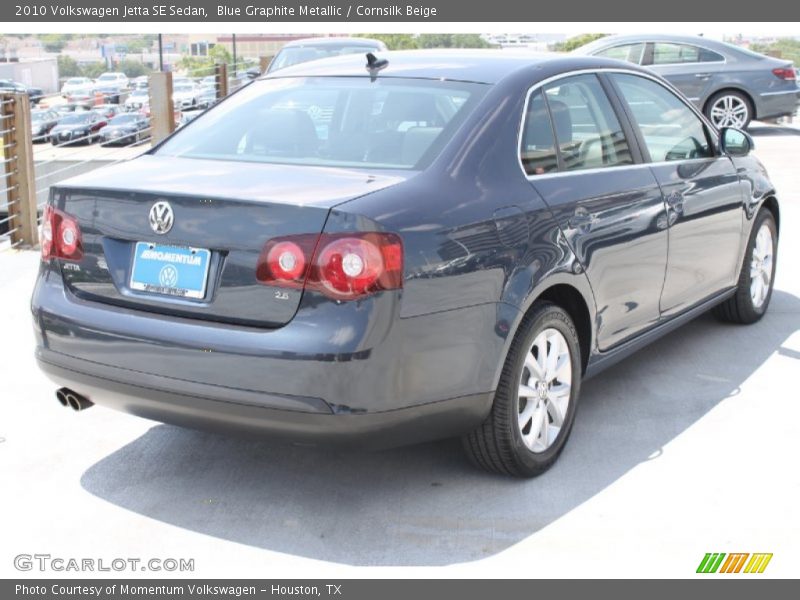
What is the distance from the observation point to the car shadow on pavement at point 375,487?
152 inches

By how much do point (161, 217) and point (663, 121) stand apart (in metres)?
2.84

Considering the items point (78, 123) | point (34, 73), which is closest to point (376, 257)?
point (78, 123)

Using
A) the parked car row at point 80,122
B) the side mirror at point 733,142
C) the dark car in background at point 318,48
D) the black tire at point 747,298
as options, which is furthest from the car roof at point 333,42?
the parked car row at point 80,122

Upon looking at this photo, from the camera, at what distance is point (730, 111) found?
56.8ft

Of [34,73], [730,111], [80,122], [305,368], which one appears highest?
[305,368]

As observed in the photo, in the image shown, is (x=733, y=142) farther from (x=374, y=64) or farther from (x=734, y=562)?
(x=734, y=562)

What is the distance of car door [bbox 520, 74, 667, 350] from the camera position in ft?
14.6

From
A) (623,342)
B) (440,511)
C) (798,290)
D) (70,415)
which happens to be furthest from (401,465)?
(798,290)

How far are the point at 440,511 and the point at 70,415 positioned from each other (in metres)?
1.96

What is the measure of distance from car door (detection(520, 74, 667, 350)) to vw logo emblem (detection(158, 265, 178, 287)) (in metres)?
1.41

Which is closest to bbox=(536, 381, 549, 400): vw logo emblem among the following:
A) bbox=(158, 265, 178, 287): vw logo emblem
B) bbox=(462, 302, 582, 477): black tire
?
bbox=(462, 302, 582, 477): black tire

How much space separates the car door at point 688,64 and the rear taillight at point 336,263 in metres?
14.4

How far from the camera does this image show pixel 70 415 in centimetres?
511

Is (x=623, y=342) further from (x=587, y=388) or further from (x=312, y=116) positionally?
(x=312, y=116)
